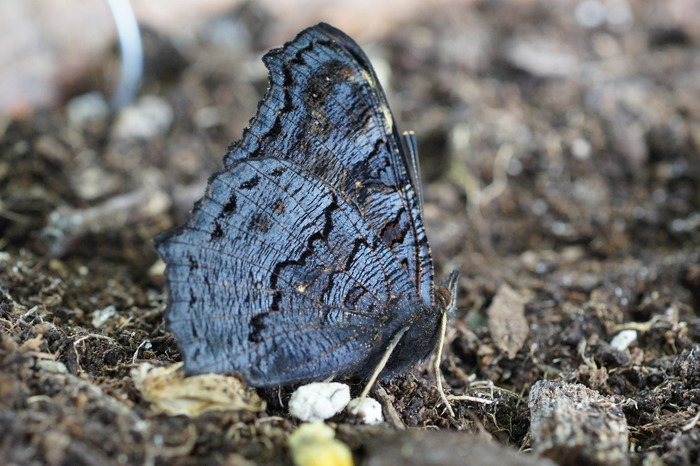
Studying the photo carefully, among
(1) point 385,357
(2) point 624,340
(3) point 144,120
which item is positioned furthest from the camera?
(3) point 144,120

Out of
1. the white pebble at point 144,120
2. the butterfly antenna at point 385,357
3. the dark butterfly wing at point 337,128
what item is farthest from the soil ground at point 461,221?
the dark butterfly wing at point 337,128

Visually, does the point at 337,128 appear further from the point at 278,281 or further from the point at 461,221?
the point at 461,221

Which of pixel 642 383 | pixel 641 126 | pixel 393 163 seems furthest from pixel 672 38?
pixel 393 163

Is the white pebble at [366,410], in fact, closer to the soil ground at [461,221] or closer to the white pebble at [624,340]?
the soil ground at [461,221]

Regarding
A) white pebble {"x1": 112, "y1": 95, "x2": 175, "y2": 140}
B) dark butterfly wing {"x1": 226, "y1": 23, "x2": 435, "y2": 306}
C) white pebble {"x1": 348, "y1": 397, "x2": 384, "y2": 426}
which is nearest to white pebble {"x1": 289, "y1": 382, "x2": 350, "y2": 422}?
white pebble {"x1": 348, "y1": 397, "x2": 384, "y2": 426}

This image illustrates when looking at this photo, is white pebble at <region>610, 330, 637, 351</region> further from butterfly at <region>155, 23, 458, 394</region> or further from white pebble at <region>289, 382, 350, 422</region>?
white pebble at <region>289, 382, 350, 422</region>

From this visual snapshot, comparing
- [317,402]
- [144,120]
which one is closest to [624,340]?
[317,402]

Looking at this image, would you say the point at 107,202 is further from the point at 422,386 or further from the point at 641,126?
the point at 641,126

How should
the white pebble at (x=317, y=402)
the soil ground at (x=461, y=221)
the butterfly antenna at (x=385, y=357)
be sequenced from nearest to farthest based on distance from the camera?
1. the soil ground at (x=461, y=221)
2. the white pebble at (x=317, y=402)
3. the butterfly antenna at (x=385, y=357)
